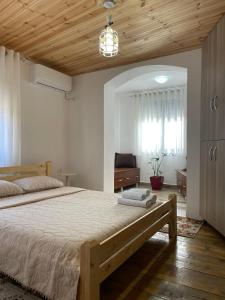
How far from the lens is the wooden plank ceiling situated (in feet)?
7.64

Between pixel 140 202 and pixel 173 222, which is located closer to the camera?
pixel 140 202

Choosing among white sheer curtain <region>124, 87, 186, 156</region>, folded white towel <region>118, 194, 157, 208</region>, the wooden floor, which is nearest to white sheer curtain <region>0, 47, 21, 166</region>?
folded white towel <region>118, 194, 157, 208</region>

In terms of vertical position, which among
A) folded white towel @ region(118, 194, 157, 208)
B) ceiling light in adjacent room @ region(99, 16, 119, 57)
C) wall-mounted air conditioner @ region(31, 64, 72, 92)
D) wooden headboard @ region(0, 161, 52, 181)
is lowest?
folded white towel @ region(118, 194, 157, 208)

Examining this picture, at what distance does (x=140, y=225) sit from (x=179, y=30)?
2327 millimetres

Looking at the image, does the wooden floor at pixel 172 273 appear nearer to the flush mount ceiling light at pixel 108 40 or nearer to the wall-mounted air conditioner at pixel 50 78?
the flush mount ceiling light at pixel 108 40

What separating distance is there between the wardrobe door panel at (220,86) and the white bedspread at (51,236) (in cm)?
126

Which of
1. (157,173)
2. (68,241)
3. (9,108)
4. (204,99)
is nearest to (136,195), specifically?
(68,241)

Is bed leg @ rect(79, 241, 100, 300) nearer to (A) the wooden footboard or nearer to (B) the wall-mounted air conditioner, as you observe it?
(A) the wooden footboard

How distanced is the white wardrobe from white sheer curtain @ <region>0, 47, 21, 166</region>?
8.78 feet

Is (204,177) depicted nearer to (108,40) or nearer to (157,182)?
(108,40)

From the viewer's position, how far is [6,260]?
1633 millimetres

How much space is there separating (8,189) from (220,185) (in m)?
2.39

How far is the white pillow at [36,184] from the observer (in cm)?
289

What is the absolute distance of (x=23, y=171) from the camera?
11.2ft
